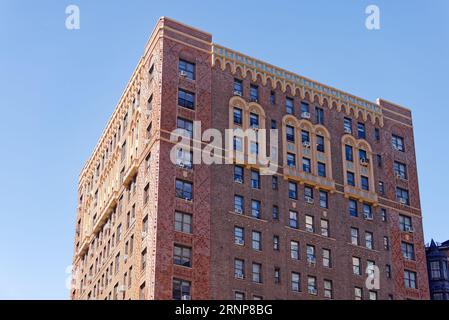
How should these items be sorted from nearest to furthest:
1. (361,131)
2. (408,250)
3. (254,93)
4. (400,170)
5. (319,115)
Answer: (254,93)
(408,250)
(319,115)
(361,131)
(400,170)

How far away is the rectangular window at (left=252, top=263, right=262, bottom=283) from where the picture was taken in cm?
8894

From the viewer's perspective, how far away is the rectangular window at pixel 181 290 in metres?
82.9

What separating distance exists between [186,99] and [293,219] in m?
16.8

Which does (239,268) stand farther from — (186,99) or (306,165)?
(186,99)

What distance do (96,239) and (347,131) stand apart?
33.0m

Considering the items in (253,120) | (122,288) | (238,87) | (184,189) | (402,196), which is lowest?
(122,288)

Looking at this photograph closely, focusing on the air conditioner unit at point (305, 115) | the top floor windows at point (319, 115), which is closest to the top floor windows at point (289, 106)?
the air conditioner unit at point (305, 115)

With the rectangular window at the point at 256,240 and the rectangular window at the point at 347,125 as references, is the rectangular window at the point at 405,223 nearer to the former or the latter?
the rectangular window at the point at 347,125

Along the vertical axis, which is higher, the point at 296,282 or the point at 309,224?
the point at 309,224

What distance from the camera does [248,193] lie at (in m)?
92.3

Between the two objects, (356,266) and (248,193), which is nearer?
(248,193)

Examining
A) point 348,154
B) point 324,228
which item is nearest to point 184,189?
point 324,228

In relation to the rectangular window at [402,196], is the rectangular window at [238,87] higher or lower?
higher

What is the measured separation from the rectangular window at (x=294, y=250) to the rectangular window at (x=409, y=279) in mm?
14600
